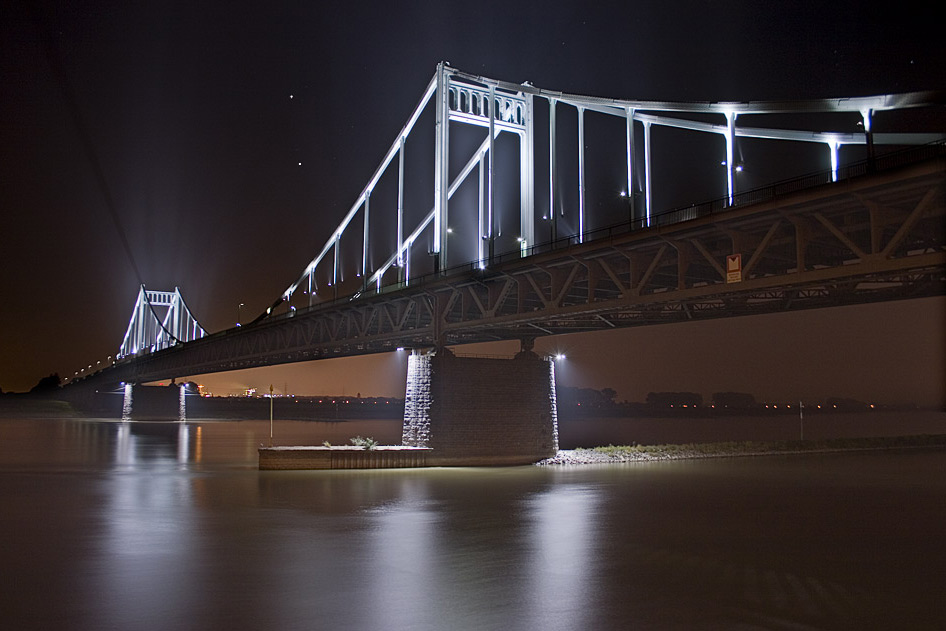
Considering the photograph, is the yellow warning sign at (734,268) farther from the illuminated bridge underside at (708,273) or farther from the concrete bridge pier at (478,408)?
the concrete bridge pier at (478,408)

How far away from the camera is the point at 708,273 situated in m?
26.9

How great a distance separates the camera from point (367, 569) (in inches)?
544

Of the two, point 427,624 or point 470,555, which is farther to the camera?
point 470,555

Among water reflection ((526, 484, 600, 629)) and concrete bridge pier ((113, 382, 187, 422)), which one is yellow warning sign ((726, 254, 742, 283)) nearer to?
water reflection ((526, 484, 600, 629))

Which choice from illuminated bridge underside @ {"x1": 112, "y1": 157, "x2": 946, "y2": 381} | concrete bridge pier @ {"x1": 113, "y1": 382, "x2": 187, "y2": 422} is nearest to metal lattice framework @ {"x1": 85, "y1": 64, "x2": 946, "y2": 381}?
illuminated bridge underside @ {"x1": 112, "y1": 157, "x2": 946, "y2": 381}

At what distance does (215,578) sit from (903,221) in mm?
16143

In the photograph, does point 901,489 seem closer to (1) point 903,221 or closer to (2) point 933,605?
(1) point 903,221

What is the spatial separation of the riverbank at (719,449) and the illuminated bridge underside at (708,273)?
661 centimetres

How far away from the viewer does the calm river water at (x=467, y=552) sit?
11.1 meters

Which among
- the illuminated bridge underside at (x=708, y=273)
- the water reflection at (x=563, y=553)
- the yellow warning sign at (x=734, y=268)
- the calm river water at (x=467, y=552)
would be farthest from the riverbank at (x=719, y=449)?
the yellow warning sign at (x=734, y=268)

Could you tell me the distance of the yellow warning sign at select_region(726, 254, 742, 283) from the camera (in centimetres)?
2081

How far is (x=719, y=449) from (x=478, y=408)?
17794 millimetres

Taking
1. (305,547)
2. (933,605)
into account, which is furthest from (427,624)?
(933,605)

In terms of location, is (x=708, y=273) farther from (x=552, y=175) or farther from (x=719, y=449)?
(x=719, y=449)
